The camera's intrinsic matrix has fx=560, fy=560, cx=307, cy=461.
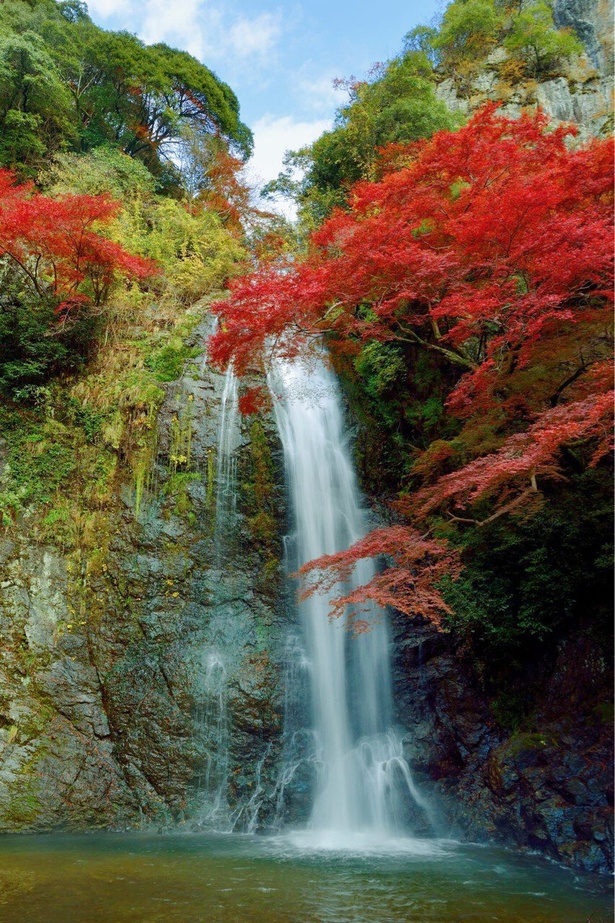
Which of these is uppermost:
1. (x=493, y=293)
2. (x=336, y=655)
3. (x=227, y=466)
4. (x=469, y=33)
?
(x=469, y=33)

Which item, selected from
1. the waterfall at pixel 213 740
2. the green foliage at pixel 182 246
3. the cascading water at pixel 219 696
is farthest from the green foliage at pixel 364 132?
the waterfall at pixel 213 740

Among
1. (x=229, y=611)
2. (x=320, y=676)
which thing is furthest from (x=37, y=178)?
(x=320, y=676)

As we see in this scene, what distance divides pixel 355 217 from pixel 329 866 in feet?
38.9

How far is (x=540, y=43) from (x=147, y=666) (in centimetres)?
2328

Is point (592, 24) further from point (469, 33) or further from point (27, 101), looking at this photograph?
point (27, 101)

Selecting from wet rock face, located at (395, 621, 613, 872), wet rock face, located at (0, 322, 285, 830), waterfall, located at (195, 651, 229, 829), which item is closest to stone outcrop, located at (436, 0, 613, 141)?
wet rock face, located at (0, 322, 285, 830)

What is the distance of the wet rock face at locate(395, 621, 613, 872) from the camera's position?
6469 millimetres

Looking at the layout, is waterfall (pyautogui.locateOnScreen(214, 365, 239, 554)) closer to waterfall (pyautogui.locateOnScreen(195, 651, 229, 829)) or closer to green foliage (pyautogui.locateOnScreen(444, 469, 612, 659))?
waterfall (pyautogui.locateOnScreen(195, 651, 229, 829))

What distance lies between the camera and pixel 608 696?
7.02m

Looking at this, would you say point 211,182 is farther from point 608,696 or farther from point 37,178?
point 608,696

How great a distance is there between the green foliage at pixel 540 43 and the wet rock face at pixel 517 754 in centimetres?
2062

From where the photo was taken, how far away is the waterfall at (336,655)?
8.20 meters

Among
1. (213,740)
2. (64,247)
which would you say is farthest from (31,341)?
(213,740)

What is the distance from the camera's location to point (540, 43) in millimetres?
19500
